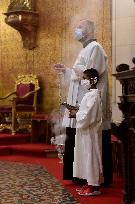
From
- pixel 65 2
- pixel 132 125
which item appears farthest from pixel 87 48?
pixel 65 2

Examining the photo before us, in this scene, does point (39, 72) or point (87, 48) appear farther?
point (39, 72)

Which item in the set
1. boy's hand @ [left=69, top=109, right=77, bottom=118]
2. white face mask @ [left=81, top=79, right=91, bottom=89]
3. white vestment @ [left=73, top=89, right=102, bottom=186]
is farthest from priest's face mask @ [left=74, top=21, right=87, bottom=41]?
boy's hand @ [left=69, top=109, right=77, bottom=118]

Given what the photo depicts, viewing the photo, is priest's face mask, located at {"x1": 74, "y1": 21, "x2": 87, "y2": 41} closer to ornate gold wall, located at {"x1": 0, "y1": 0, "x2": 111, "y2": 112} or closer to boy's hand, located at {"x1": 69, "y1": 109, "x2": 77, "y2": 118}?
boy's hand, located at {"x1": 69, "y1": 109, "x2": 77, "y2": 118}

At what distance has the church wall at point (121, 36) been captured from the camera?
7160mm

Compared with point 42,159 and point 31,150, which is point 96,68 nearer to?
point 42,159

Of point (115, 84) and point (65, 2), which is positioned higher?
point (65, 2)

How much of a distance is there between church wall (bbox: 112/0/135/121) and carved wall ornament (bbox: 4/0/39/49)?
2.71m

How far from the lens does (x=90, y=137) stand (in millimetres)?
4668

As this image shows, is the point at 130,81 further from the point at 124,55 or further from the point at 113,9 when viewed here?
the point at 113,9

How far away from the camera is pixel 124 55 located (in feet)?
24.0

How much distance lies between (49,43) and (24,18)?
0.85 meters

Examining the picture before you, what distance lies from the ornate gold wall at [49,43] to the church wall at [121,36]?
2.59 ft

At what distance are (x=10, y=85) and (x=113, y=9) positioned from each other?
4.00 meters

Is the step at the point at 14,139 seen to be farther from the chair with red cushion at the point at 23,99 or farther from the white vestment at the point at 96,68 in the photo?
the white vestment at the point at 96,68
